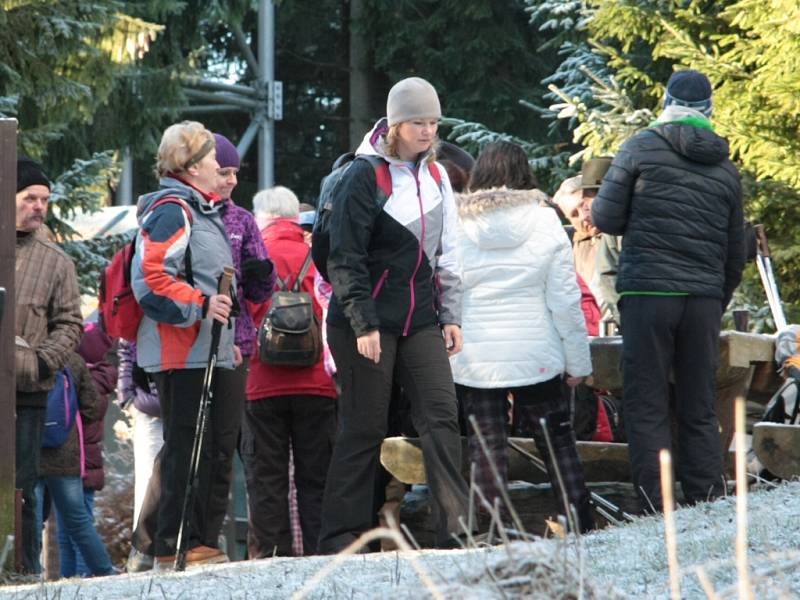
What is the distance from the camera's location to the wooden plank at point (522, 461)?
310 inches

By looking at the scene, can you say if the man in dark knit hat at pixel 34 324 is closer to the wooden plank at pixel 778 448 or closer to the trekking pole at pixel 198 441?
the trekking pole at pixel 198 441

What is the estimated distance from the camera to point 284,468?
27.7 feet

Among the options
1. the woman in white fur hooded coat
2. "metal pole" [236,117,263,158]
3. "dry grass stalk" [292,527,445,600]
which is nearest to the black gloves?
the woman in white fur hooded coat

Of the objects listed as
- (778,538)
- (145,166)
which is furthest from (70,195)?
(145,166)

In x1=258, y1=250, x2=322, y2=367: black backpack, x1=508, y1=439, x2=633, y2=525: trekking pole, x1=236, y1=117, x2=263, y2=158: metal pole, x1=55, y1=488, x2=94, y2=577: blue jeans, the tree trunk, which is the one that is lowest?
x1=55, y1=488, x2=94, y2=577: blue jeans

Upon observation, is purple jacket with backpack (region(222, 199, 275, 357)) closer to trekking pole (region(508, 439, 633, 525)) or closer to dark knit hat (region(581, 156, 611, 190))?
trekking pole (region(508, 439, 633, 525))

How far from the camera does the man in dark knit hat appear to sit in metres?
7.67

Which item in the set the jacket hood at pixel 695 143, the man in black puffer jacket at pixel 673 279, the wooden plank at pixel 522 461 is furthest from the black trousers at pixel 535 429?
the jacket hood at pixel 695 143

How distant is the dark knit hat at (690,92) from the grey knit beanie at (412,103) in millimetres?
1294

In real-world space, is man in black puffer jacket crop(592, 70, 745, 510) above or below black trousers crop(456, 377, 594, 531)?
above

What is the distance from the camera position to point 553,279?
7496 millimetres

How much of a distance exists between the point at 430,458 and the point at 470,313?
3.44 feet

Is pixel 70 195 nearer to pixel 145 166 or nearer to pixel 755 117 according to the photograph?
pixel 755 117

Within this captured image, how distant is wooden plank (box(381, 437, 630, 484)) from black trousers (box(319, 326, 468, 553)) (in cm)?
96
